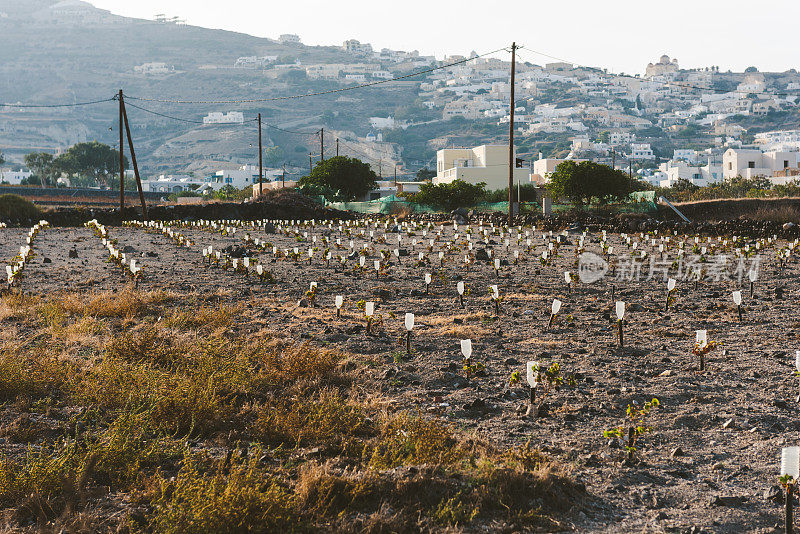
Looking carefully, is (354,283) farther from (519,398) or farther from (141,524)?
(141,524)

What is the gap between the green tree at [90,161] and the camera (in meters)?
128

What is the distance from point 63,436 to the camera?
15.5 ft

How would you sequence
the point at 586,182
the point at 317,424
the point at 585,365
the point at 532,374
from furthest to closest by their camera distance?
the point at 586,182 < the point at 585,365 < the point at 532,374 < the point at 317,424

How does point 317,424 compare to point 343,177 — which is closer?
point 317,424

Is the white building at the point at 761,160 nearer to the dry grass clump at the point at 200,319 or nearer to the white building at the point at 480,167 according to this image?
the white building at the point at 480,167

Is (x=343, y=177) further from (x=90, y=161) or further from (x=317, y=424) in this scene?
(x=90, y=161)

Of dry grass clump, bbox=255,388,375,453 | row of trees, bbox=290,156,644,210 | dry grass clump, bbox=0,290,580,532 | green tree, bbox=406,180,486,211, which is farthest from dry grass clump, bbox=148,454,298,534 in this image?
green tree, bbox=406,180,486,211

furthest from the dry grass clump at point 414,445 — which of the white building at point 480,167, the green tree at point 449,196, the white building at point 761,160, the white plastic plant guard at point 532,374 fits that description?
the white building at point 761,160

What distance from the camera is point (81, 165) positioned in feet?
426

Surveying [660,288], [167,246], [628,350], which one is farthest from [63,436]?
[167,246]

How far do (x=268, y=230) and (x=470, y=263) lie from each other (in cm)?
1469

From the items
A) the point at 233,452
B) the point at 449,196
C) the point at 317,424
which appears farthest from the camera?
the point at 449,196

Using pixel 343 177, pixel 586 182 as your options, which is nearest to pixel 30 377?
pixel 586 182

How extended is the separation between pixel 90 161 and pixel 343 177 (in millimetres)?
95126
